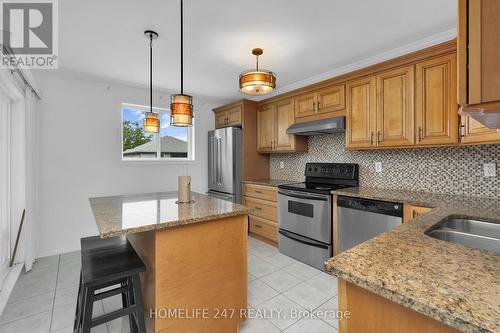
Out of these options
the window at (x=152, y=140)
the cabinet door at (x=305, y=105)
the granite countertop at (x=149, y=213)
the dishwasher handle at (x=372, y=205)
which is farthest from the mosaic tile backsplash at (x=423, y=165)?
the window at (x=152, y=140)

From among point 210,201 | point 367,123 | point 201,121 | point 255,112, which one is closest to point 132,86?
point 201,121

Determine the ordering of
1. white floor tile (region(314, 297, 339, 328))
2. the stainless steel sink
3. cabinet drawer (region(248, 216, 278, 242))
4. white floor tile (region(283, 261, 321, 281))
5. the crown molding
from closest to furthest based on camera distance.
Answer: the stainless steel sink → white floor tile (region(314, 297, 339, 328)) → the crown molding → white floor tile (region(283, 261, 321, 281)) → cabinet drawer (region(248, 216, 278, 242))

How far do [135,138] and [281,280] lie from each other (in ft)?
10.4

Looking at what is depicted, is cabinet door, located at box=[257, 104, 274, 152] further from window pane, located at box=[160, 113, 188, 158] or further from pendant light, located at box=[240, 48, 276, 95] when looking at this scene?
pendant light, located at box=[240, 48, 276, 95]

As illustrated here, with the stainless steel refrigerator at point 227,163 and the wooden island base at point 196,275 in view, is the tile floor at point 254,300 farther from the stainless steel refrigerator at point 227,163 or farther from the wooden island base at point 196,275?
the stainless steel refrigerator at point 227,163

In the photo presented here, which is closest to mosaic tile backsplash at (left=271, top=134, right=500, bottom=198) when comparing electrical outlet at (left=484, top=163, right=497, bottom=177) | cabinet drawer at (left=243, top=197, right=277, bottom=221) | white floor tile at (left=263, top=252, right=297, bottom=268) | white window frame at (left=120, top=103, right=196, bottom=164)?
electrical outlet at (left=484, top=163, right=497, bottom=177)

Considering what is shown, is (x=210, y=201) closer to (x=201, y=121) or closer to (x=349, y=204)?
(x=349, y=204)

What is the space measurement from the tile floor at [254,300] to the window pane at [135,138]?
1.76m

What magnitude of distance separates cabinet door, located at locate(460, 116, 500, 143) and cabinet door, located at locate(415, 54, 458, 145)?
0.06 meters

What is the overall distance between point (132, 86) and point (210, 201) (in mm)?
2785

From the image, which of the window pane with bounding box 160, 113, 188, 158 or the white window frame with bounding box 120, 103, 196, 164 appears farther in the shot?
the window pane with bounding box 160, 113, 188, 158

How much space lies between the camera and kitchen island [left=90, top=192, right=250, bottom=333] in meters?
1.43

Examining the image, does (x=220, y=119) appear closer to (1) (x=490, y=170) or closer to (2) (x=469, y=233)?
(1) (x=490, y=170)

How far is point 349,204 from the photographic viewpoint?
2.55 m
